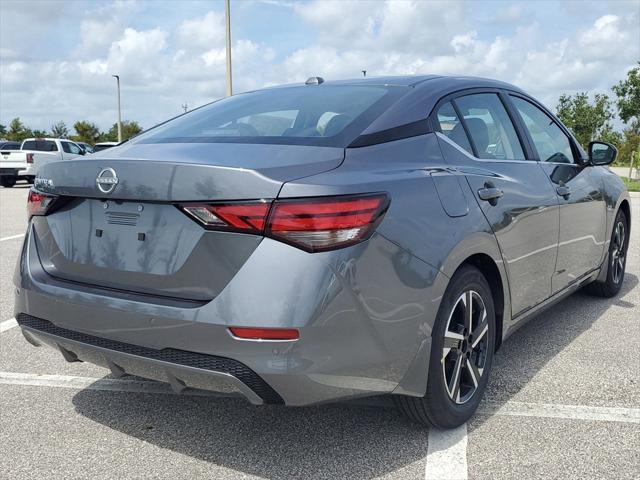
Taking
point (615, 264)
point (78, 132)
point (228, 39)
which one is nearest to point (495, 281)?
point (615, 264)

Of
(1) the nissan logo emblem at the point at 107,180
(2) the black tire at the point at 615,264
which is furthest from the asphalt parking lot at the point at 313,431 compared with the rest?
(2) the black tire at the point at 615,264

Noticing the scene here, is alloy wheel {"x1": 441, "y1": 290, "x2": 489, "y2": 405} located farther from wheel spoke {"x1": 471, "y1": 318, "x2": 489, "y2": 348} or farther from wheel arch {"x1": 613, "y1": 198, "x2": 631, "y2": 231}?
wheel arch {"x1": 613, "y1": 198, "x2": 631, "y2": 231}

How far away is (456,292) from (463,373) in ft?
1.46

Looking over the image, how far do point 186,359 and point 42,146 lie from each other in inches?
937

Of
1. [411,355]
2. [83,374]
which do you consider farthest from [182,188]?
[83,374]

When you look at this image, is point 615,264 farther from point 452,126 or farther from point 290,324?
point 290,324

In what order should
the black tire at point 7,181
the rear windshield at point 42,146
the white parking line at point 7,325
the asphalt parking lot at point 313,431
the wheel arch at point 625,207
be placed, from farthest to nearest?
the rear windshield at point 42,146
the black tire at point 7,181
the wheel arch at point 625,207
the white parking line at point 7,325
the asphalt parking lot at point 313,431

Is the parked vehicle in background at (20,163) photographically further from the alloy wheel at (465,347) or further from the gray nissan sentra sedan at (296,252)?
the alloy wheel at (465,347)

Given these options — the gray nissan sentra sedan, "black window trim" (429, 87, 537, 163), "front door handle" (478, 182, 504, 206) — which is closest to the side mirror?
"black window trim" (429, 87, 537, 163)

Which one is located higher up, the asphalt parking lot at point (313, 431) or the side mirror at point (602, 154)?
the side mirror at point (602, 154)

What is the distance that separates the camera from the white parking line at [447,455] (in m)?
2.58

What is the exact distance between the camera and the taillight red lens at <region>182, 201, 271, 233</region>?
2.29m

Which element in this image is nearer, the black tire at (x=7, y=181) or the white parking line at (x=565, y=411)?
the white parking line at (x=565, y=411)

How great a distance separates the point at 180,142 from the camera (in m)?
2.86
